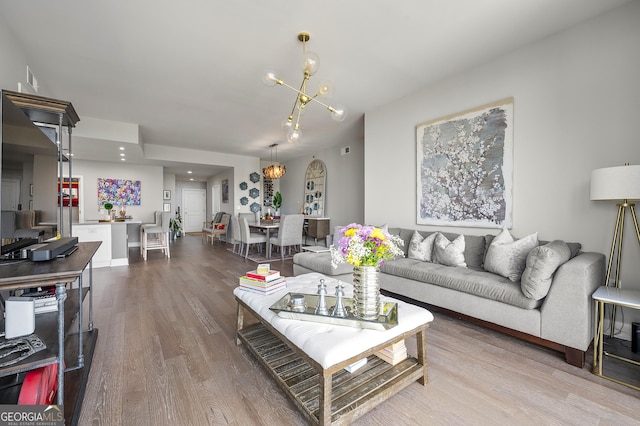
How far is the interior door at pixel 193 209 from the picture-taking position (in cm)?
1092

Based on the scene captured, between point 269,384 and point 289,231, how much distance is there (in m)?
A: 3.91

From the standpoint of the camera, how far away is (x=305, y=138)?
5.97m

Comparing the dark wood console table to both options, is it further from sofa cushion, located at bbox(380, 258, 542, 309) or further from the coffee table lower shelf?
sofa cushion, located at bbox(380, 258, 542, 309)

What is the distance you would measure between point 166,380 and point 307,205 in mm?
6019

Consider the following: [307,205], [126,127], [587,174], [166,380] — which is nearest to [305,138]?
[307,205]

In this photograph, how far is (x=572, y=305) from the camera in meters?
1.85

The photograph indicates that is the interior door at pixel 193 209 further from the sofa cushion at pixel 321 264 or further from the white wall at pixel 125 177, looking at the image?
the sofa cushion at pixel 321 264

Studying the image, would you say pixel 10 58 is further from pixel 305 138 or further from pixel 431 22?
pixel 305 138

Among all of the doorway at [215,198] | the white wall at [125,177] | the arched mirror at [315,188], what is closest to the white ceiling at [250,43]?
the arched mirror at [315,188]

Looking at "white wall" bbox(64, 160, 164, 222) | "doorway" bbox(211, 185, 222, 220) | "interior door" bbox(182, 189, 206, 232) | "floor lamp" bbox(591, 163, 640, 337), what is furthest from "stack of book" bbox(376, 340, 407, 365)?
"interior door" bbox(182, 189, 206, 232)

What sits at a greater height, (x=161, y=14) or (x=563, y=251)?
(x=161, y=14)

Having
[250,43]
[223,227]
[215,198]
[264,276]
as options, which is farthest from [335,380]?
[215,198]

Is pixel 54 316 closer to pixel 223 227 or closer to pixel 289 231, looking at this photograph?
pixel 289 231

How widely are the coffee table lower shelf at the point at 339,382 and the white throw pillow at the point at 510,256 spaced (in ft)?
4.25
